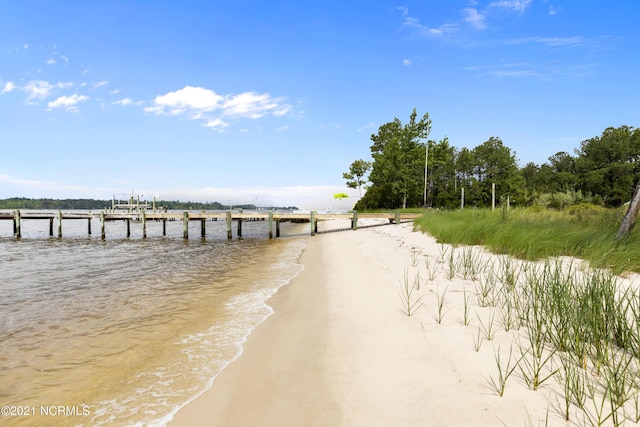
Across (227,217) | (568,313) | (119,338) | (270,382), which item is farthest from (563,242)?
(227,217)

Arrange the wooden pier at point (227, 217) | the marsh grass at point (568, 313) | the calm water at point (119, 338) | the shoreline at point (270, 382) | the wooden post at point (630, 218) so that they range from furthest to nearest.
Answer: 1. the wooden pier at point (227, 217)
2. the wooden post at point (630, 218)
3. the calm water at point (119, 338)
4. the shoreline at point (270, 382)
5. the marsh grass at point (568, 313)

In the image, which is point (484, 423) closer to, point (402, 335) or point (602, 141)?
point (402, 335)

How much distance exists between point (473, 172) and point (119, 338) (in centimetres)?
5805

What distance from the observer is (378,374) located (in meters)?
3.20

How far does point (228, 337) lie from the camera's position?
4855mm

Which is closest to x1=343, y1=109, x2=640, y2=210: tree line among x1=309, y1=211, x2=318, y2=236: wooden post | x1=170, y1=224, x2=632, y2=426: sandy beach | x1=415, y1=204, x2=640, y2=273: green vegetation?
x1=309, y1=211, x2=318, y2=236: wooden post

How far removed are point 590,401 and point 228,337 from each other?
171 inches

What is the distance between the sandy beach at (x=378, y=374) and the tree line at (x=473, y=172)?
117ft

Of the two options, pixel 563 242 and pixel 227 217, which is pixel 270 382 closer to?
pixel 563 242

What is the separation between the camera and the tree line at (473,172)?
4375 cm

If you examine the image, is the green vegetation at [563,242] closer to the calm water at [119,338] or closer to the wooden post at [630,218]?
the wooden post at [630,218]

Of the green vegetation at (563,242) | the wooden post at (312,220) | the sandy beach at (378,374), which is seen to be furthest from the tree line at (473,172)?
the sandy beach at (378,374)

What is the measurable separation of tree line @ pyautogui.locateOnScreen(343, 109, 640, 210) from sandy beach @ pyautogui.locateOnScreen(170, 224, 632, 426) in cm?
3560

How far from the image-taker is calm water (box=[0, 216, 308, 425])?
10.6 feet
